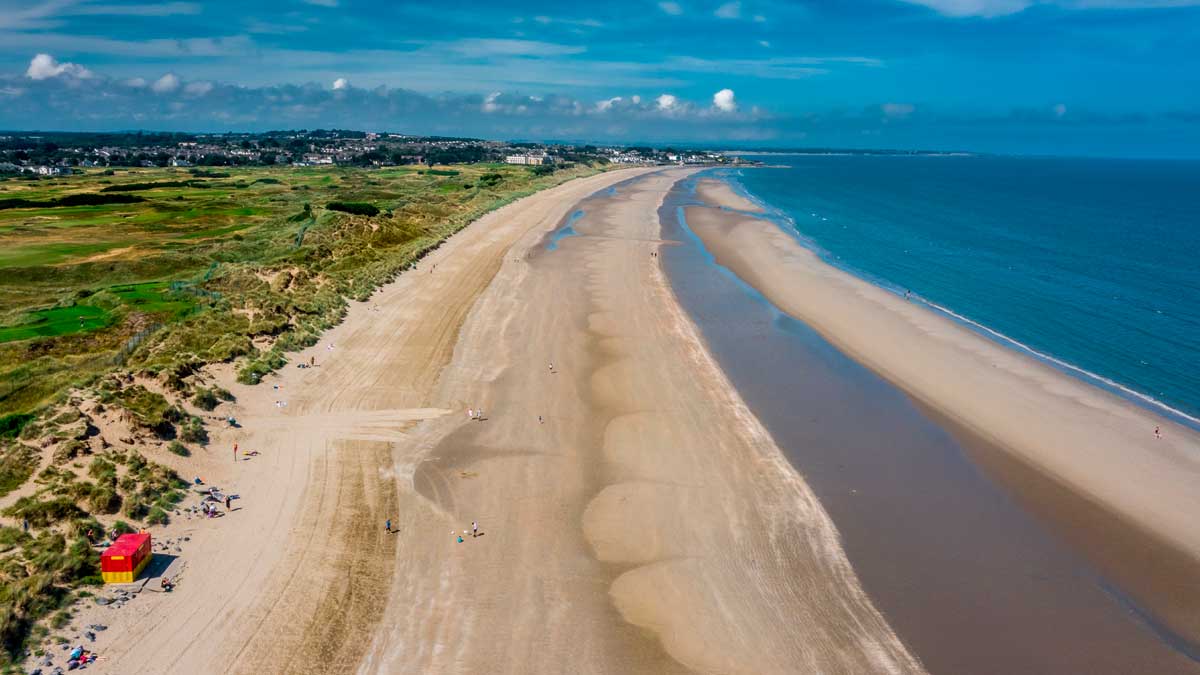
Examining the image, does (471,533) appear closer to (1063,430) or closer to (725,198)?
(1063,430)

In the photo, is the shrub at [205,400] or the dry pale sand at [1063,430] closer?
the dry pale sand at [1063,430]

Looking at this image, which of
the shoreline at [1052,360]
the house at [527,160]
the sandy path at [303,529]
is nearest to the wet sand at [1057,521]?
the shoreline at [1052,360]

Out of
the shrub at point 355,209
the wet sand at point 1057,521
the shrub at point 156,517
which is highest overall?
the shrub at point 355,209

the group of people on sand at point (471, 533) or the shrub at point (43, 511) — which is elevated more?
the shrub at point (43, 511)

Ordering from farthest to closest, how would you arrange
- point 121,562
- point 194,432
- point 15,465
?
point 194,432 → point 15,465 → point 121,562

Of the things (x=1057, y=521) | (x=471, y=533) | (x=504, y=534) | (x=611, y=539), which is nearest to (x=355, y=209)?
(x=471, y=533)

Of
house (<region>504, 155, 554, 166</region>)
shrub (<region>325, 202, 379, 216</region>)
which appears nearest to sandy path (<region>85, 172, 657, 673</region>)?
shrub (<region>325, 202, 379, 216</region>)

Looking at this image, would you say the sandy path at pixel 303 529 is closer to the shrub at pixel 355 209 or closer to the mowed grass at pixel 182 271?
the mowed grass at pixel 182 271

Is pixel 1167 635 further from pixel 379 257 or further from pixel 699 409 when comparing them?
pixel 379 257

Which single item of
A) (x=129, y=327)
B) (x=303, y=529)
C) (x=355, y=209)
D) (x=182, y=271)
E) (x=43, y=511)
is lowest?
(x=303, y=529)
